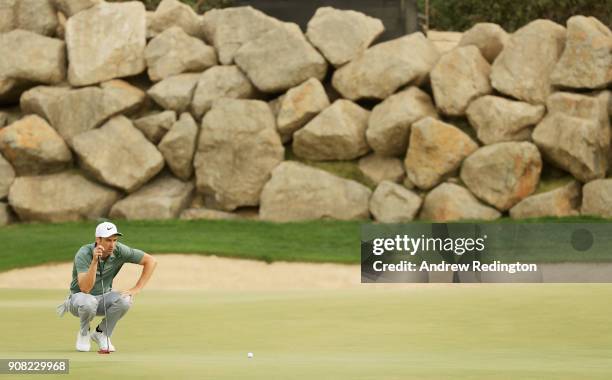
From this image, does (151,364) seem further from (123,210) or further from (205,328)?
(123,210)

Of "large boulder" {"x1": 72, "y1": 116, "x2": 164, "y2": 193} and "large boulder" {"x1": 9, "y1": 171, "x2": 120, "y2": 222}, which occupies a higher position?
"large boulder" {"x1": 72, "y1": 116, "x2": 164, "y2": 193}

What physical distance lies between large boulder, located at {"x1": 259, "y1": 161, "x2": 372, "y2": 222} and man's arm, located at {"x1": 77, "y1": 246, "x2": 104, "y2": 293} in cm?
1843

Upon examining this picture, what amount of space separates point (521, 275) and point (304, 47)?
9941mm

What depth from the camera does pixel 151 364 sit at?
403 inches

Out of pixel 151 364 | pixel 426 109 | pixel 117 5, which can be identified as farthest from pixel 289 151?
A: pixel 151 364

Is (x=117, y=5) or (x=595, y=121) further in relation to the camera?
(x=117, y=5)

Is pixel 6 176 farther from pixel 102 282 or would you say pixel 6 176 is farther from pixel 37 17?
pixel 102 282

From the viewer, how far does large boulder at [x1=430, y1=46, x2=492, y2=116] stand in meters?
30.0

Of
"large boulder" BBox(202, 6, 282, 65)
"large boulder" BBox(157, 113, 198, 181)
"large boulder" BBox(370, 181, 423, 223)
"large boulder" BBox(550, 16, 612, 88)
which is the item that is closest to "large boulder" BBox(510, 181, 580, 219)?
"large boulder" BBox(370, 181, 423, 223)

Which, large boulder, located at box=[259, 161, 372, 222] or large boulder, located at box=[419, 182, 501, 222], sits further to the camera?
large boulder, located at box=[259, 161, 372, 222]

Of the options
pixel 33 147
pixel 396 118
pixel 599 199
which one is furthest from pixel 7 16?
pixel 599 199

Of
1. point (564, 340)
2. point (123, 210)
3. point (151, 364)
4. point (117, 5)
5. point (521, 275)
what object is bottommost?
point (123, 210)

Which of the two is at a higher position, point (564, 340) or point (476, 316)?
point (564, 340)

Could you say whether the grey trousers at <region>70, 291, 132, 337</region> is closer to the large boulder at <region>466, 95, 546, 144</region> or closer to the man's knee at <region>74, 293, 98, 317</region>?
the man's knee at <region>74, 293, 98, 317</region>
